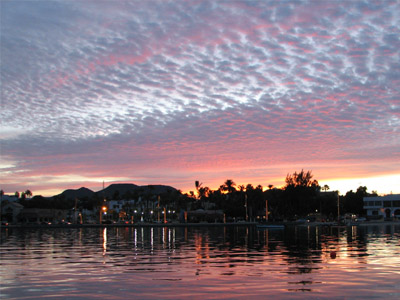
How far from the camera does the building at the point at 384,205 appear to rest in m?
163

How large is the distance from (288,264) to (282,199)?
117 meters

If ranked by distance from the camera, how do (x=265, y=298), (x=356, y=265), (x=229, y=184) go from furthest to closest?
(x=229, y=184)
(x=356, y=265)
(x=265, y=298)

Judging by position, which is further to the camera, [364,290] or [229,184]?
[229,184]

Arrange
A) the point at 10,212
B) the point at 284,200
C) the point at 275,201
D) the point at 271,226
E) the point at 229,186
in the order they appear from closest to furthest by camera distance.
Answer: the point at 271,226 < the point at 284,200 < the point at 275,201 < the point at 10,212 < the point at 229,186

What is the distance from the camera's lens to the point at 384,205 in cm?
16375

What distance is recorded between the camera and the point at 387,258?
1244 inches

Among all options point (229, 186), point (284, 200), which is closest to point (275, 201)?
point (284, 200)

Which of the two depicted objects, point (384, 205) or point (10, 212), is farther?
Result: point (10, 212)

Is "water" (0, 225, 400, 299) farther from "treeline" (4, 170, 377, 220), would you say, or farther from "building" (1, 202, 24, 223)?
"building" (1, 202, 24, 223)

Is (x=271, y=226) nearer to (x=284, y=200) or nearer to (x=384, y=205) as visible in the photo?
(x=284, y=200)

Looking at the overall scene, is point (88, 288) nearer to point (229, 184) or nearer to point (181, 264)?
point (181, 264)


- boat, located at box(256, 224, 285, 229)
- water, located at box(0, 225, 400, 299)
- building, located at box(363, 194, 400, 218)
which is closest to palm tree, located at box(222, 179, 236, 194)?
building, located at box(363, 194, 400, 218)

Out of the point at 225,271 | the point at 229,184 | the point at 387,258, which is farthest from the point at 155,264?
A: the point at 229,184

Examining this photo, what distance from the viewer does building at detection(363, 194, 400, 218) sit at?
163 m
